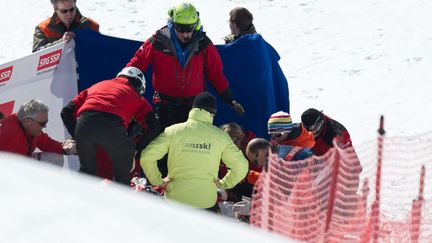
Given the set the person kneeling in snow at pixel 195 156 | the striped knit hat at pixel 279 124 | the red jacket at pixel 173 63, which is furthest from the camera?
the red jacket at pixel 173 63

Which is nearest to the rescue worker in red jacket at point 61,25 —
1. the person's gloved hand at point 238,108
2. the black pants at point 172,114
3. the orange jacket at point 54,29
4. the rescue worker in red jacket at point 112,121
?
the orange jacket at point 54,29

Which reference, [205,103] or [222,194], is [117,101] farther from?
[222,194]

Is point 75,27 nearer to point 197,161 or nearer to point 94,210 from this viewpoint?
point 197,161

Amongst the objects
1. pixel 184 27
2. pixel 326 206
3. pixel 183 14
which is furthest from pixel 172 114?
pixel 326 206

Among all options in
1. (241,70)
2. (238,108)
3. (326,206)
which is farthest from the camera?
(241,70)

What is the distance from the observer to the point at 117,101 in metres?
7.15

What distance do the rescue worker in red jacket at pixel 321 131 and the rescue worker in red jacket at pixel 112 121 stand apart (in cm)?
124

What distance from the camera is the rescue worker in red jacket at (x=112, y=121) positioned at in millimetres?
7062

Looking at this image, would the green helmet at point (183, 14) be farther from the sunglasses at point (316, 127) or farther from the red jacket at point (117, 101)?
the sunglasses at point (316, 127)

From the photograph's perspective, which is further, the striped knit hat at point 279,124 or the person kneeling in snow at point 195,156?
the striped knit hat at point 279,124

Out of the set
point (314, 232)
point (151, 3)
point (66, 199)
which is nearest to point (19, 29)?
point (151, 3)

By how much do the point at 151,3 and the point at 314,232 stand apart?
10.2m

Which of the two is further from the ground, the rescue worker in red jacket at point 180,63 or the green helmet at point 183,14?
the green helmet at point 183,14

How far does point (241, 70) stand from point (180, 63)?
40.6 inches
